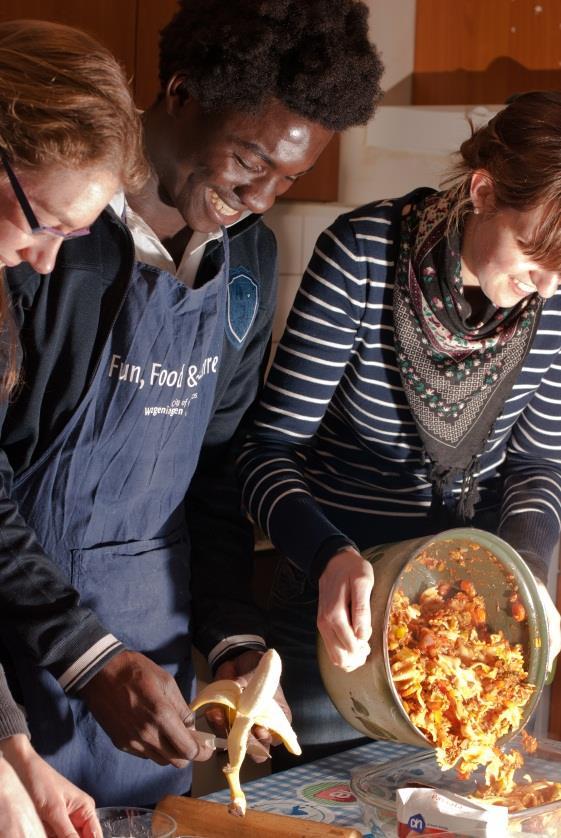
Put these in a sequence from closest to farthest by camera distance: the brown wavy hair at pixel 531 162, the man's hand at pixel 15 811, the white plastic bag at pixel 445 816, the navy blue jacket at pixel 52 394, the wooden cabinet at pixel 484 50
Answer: the man's hand at pixel 15 811 → the white plastic bag at pixel 445 816 → the navy blue jacket at pixel 52 394 → the brown wavy hair at pixel 531 162 → the wooden cabinet at pixel 484 50

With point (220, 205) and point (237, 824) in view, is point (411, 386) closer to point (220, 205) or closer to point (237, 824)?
point (220, 205)

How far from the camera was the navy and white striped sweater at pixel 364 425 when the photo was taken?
1638 mm

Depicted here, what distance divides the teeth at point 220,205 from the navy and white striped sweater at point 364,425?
27cm

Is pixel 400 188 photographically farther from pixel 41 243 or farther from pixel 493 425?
pixel 41 243

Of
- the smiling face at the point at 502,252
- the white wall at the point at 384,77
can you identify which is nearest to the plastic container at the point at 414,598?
the smiling face at the point at 502,252

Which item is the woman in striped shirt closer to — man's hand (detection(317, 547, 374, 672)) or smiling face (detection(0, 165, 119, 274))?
man's hand (detection(317, 547, 374, 672))

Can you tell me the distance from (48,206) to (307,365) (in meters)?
0.64

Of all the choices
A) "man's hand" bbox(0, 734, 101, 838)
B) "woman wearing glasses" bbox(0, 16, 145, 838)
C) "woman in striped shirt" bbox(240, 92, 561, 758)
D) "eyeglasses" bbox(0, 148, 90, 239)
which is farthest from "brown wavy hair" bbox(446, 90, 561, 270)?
"man's hand" bbox(0, 734, 101, 838)

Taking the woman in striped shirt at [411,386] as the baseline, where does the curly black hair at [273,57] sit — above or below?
above

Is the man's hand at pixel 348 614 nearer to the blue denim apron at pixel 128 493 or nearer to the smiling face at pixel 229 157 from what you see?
the blue denim apron at pixel 128 493

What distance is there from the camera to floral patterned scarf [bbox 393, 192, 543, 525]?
1.65 metres

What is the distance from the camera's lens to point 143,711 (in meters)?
1.25

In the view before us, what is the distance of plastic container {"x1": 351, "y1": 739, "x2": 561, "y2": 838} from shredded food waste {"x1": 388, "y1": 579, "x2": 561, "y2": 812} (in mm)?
19

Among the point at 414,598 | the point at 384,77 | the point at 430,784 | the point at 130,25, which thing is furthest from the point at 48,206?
the point at 384,77
